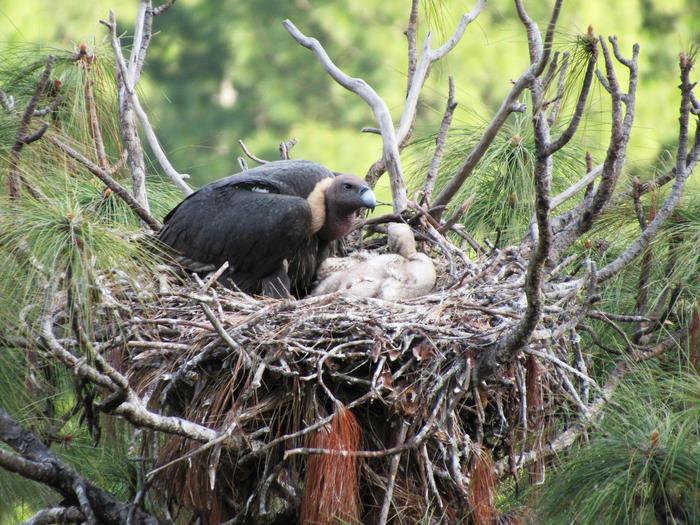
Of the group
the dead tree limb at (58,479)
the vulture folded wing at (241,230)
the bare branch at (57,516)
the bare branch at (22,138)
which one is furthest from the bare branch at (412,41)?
the bare branch at (57,516)

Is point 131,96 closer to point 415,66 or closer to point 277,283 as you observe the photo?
point 277,283

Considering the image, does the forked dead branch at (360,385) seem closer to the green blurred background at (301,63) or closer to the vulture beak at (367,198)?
the vulture beak at (367,198)

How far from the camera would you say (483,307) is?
3938mm

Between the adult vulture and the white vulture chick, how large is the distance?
0.17 metres

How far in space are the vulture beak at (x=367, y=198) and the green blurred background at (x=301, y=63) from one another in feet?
20.0

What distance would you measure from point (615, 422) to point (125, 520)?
1676 millimetres

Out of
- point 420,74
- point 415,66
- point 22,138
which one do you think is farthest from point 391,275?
point 22,138

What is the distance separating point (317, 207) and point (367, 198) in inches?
9.2

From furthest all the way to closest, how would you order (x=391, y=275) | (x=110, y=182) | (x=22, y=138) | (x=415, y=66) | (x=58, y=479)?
(x=415, y=66)
(x=391, y=275)
(x=110, y=182)
(x=22, y=138)
(x=58, y=479)

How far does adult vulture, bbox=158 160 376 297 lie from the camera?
4.98 metres

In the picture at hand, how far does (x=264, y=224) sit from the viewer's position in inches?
195

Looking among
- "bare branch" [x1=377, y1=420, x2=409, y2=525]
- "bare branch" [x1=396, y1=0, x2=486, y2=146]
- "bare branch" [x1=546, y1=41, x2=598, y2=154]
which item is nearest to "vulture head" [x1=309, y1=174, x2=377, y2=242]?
"bare branch" [x1=396, y1=0, x2=486, y2=146]

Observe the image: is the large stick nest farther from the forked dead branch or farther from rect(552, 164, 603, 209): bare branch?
rect(552, 164, 603, 209): bare branch

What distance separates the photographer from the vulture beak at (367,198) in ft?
16.7
